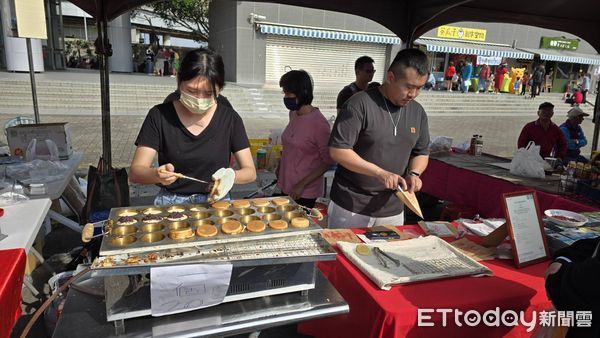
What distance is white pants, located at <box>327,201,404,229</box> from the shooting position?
7.19 feet

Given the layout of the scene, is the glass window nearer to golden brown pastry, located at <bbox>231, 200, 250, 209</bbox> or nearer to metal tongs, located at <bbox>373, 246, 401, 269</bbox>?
metal tongs, located at <bbox>373, 246, 401, 269</bbox>

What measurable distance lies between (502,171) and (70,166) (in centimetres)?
416

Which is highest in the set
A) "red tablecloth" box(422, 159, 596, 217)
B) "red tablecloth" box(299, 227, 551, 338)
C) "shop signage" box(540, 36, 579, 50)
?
"shop signage" box(540, 36, 579, 50)

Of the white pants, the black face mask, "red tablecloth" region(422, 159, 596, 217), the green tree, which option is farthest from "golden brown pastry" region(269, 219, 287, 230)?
the green tree

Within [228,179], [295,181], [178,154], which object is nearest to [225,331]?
[228,179]

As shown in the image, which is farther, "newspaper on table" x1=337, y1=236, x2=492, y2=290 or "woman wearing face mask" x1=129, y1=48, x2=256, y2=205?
"woman wearing face mask" x1=129, y1=48, x2=256, y2=205

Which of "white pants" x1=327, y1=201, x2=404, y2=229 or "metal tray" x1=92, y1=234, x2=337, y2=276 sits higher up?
"metal tray" x1=92, y1=234, x2=337, y2=276

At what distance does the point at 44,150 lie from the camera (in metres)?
3.48

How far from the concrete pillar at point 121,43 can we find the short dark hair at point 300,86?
18.3m

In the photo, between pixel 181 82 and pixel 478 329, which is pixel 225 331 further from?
pixel 181 82

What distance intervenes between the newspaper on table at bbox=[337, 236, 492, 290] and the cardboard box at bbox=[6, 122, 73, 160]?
10.2ft

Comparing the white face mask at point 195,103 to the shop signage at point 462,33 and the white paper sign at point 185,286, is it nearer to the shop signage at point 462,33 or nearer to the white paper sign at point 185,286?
the white paper sign at point 185,286

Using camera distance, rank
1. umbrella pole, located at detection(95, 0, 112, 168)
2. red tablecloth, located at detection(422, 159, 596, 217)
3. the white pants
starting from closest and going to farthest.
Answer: the white pants → red tablecloth, located at detection(422, 159, 596, 217) → umbrella pole, located at detection(95, 0, 112, 168)

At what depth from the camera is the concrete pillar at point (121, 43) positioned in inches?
720
